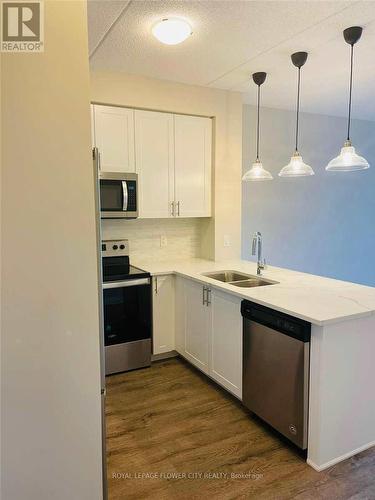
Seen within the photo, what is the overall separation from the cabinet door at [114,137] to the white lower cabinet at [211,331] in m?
1.20

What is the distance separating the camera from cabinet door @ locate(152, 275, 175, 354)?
10.8ft

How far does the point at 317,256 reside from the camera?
4.92 m

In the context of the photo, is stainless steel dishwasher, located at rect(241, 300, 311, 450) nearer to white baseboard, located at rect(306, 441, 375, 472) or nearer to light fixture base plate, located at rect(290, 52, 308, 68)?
white baseboard, located at rect(306, 441, 375, 472)

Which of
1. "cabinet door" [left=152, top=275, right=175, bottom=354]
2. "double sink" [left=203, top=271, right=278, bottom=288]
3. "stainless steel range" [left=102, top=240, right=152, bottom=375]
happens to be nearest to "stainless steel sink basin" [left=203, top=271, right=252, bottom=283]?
"double sink" [left=203, top=271, right=278, bottom=288]

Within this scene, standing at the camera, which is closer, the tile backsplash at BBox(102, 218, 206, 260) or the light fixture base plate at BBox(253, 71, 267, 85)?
the light fixture base plate at BBox(253, 71, 267, 85)

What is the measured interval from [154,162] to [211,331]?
1.66 meters

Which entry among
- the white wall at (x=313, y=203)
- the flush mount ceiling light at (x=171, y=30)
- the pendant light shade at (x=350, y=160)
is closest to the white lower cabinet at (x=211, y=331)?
the pendant light shade at (x=350, y=160)

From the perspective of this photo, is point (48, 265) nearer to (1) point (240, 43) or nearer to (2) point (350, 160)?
(2) point (350, 160)

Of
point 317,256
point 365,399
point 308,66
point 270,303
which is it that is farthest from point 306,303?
point 317,256

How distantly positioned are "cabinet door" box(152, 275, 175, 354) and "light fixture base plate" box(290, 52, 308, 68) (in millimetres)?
2052

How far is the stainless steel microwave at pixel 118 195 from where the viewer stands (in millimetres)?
3098

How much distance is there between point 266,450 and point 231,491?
1.29 ft

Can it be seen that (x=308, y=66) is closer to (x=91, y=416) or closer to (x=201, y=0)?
(x=201, y=0)

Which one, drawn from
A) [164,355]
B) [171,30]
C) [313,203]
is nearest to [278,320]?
[164,355]
